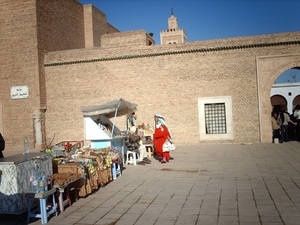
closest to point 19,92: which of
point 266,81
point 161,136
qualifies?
point 161,136

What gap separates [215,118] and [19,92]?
34.7ft

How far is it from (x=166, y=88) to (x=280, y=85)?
1915 centimetres

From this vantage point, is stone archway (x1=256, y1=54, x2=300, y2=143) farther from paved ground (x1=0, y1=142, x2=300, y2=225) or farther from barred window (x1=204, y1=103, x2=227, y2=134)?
paved ground (x1=0, y1=142, x2=300, y2=225)

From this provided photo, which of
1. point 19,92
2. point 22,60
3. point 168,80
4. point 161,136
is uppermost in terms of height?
point 22,60

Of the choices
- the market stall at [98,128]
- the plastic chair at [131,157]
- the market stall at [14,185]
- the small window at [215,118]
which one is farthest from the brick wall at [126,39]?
the market stall at [14,185]

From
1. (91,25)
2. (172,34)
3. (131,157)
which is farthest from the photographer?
(172,34)

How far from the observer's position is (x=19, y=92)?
653 inches

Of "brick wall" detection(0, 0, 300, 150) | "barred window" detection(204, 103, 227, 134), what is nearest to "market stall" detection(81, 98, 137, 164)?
"brick wall" detection(0, 0, 300, 150)

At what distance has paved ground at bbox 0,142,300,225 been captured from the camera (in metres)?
4.92

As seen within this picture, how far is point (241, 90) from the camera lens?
47.9 feet

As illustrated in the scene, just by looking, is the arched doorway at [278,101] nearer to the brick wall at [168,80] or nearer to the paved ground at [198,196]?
the brick wall at [168,80]

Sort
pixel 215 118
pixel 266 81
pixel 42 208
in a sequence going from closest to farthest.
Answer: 1. pixel 42 208
2. pixel 266 81
3. pixel 215 118

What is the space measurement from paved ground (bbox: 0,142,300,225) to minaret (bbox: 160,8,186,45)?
37.5 m

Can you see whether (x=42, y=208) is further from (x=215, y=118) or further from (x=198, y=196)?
(x=215, y=118)
